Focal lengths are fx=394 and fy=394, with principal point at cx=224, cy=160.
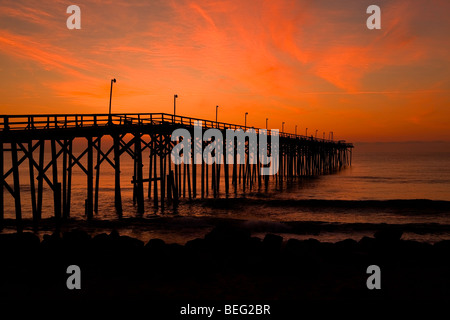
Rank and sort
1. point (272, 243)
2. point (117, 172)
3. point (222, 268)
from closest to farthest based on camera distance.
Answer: point (222, 268), point (272, 243), point (117, 172)

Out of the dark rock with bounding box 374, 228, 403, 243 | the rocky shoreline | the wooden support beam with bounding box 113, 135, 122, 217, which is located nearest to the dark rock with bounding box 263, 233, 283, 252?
the rocky shoreline

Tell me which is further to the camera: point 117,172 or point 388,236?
point 117,172

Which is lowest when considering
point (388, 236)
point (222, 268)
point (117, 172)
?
point (222, 268)

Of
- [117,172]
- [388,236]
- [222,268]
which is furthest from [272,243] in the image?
[117,172]

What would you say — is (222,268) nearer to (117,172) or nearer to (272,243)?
(272,243)

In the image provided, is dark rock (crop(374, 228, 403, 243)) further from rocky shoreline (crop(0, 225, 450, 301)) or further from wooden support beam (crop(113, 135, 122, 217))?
wooden support beam (crop(113, 135, 122, 217))

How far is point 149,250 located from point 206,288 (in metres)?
2.17

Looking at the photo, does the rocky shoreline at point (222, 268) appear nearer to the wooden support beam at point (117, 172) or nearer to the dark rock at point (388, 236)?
the dark rock at point (388, 236)

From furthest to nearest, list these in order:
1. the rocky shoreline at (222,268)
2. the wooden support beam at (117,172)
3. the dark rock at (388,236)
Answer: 1. the wooden support beam at (117,172)
2. the dark rock at (388,236)
3. the rocky shoreline at (222,268)

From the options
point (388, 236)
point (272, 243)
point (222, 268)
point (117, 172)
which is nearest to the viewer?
point (222, 268)

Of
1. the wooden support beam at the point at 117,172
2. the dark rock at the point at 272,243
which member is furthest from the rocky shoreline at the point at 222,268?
the wooden support beam at the point at 117,172

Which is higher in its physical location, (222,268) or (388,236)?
(388,236)
